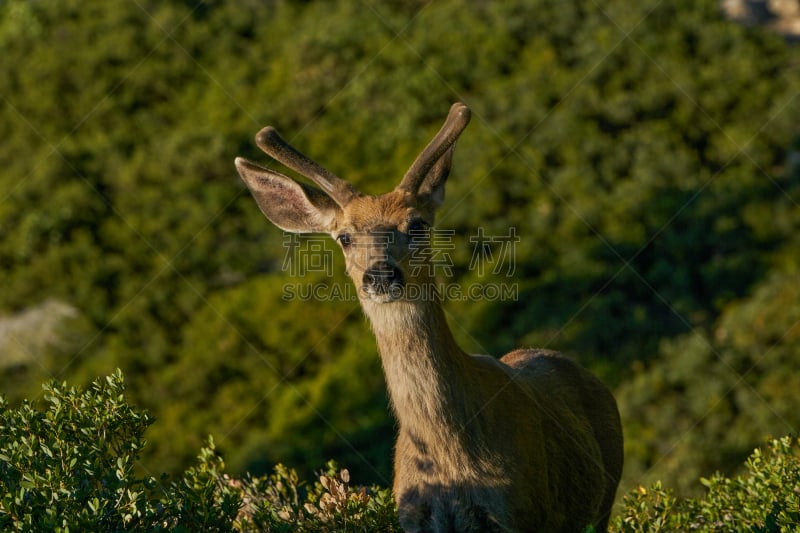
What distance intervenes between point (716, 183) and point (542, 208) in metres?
3.06

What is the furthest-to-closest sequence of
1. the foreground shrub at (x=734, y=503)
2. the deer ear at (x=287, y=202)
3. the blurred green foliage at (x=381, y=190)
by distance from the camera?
the blurred green foliage at (x=381, y=190), the deer ear at (x=287, y=202), the foreground shrub at (x=734, y=503)

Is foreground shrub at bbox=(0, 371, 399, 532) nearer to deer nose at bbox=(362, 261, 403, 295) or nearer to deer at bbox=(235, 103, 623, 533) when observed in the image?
deer at bbox=(235, 103, 623, 533)

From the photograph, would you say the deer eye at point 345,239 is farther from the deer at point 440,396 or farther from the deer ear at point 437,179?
the deer ear at point 437,179

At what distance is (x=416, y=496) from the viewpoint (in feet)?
19.9

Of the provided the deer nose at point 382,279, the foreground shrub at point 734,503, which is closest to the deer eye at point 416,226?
the deer nose at point 382,279

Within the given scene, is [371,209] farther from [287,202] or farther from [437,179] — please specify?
[287,202]

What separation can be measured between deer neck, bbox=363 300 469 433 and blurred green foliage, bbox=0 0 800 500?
20.9 feet

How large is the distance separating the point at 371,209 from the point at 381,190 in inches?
446

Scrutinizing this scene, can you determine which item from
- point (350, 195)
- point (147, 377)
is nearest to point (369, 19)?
point (147, 377)

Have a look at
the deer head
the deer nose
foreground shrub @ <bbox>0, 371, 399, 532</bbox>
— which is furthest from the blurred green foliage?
the deer nose

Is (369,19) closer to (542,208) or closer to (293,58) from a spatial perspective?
(293,58)

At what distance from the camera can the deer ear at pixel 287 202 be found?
7.09 m

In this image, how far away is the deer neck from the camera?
6.07 meters

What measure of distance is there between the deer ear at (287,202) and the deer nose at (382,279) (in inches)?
41.2
